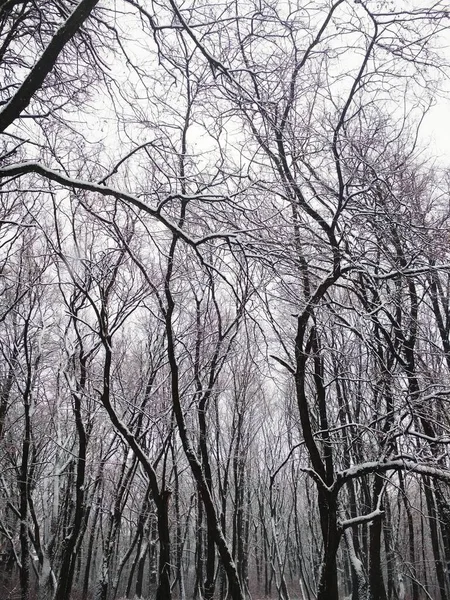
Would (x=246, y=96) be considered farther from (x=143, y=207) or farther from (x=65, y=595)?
(x=65, y=595)

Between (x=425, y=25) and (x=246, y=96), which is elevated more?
(x=425, y=25)

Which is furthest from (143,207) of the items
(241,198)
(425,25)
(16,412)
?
(16,412)

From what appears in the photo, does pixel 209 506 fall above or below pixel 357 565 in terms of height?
above

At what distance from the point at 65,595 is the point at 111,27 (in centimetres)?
1092

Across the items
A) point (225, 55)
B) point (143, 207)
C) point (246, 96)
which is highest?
point (225, 55)

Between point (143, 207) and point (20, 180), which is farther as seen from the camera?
point (20, 180)

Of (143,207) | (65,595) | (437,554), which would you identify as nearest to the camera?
(143,207)

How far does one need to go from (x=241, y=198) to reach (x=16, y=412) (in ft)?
55.9


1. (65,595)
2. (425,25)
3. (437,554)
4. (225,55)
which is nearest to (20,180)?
(225,55)

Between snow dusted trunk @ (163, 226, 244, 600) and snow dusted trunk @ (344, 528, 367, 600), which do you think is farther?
snow dusted trunk @ (344, 528, 367, 600)

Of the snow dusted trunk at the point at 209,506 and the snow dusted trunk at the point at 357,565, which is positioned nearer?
the snow dusted trunk at the point at 209,506

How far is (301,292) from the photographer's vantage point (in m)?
5.54

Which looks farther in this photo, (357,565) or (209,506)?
(357,565)

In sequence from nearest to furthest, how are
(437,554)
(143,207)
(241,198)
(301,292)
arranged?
(143,207) < (241,198) < (301,292) < (437,554)
